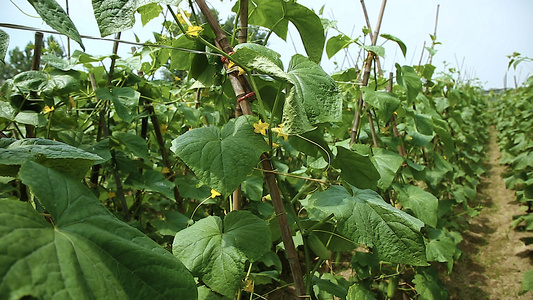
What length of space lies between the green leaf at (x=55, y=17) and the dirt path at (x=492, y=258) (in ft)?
9.82

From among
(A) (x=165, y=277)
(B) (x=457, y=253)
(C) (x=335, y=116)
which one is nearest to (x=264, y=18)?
(C) (x=335, y=116)

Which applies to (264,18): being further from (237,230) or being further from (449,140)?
(449,140)

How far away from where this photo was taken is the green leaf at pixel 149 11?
0.96 m

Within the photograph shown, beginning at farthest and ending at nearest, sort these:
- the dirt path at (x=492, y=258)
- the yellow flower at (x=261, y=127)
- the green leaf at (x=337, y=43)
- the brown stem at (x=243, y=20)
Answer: the dirt path at (x=492, y=258), the green leaf at (x=337, y=43), the brown stem at (x=243, y=20), the yellow flower at (x=261, y=127)

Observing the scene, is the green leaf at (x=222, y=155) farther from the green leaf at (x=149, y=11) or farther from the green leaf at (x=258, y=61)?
the green leaf at (x=149, y=11)

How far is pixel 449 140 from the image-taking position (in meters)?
2.18

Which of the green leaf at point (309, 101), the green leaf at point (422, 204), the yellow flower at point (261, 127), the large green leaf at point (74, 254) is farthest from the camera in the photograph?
the green leaf at point (422, 204)

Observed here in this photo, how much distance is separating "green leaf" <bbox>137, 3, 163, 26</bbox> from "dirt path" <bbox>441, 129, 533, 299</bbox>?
9.19 ft

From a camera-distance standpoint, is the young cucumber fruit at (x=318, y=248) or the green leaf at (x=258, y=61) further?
the young cucumber fruit at (x=318, y=248)

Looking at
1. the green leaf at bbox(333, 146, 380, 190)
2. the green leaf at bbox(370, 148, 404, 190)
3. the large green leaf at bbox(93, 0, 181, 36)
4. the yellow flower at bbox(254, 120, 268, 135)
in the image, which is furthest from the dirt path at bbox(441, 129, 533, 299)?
the large green leaf at bbox(93, 0, 181, 36)

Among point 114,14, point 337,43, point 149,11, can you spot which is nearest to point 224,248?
point 114,14

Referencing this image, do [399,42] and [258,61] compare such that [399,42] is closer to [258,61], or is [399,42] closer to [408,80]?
[408,80]

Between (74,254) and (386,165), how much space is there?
1420mm

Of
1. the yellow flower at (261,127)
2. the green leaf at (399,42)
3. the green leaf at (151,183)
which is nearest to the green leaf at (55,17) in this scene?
the yellow flower at (261,127)
